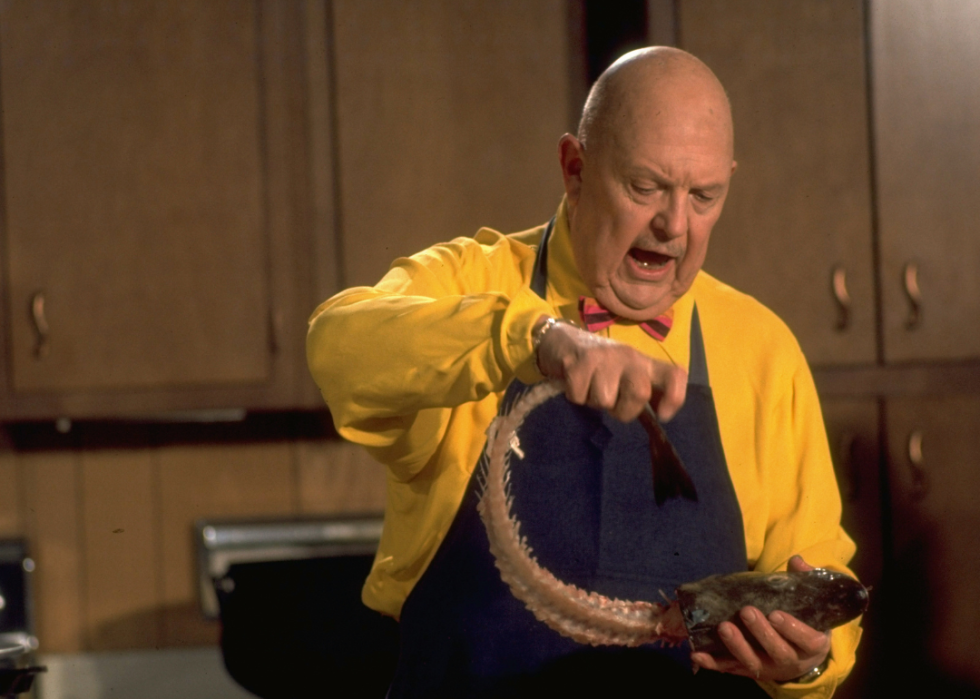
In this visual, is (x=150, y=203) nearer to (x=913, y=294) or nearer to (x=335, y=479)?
(x=335, y=479)

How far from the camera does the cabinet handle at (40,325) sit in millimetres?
1787

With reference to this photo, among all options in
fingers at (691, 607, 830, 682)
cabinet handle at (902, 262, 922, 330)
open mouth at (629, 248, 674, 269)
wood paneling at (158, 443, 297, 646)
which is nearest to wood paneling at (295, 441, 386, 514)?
wood paneling at (158, 443, 297, 646)

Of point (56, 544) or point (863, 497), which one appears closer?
point (863, 497)

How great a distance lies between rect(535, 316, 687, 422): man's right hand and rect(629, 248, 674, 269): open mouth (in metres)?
0.32

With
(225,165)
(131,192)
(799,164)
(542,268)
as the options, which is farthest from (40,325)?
(799,164)

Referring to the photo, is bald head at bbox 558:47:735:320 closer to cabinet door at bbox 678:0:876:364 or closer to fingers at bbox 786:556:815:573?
fingers at bbox 786:556:815:573

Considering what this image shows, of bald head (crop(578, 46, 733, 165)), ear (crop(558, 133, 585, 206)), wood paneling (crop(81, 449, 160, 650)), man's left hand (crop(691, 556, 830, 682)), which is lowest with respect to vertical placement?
wood paneling (crop(81, 449, 160, 650))

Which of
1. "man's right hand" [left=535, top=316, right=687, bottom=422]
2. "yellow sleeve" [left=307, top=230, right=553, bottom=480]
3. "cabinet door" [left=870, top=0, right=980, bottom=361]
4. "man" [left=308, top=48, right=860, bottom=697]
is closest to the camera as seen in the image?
"man's right hand" [left=535, top=316, right=687, bottom=422]

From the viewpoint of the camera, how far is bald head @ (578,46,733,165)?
85 centimetres

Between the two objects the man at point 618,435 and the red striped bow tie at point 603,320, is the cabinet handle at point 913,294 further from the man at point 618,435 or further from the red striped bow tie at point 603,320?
the red striped bow tie at point 603,320

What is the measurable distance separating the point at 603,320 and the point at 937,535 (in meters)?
1.16

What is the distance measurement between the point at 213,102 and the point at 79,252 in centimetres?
35

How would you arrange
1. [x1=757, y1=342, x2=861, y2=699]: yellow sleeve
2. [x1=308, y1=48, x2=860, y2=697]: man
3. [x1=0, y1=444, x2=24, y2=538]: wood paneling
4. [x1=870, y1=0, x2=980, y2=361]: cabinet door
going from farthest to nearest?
1. [x1=0, y1=444, x2=24, y2=538]: wood paneling
2. [x1=870, y1=0, x2=980, y2=361]: cabinet door
3. [x1=757, y1=342, x2=861, y2=699]: yellow sleeve
4. [x1=308, y1=48, x2=860, y2=697]: man

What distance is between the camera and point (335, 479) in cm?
209
